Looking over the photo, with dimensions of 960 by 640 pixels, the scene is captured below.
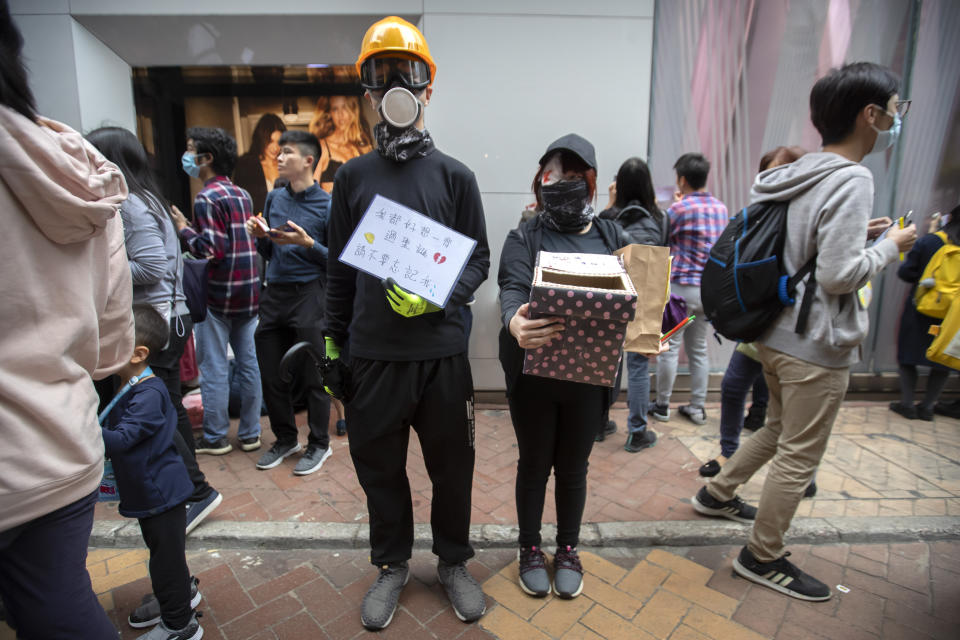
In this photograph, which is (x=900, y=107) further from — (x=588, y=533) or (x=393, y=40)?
(x=588, y=533)

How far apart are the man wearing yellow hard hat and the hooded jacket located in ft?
3.08

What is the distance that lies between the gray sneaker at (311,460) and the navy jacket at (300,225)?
1.22 metres

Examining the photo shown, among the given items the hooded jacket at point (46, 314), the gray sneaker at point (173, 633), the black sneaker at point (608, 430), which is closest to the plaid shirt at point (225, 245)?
the gray sneaker at point (173, 633)

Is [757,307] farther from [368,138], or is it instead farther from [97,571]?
[368,138]

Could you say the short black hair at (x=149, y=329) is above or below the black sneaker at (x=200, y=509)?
above

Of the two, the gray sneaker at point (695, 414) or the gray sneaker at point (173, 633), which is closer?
the gray sneaker at point (173, 633)

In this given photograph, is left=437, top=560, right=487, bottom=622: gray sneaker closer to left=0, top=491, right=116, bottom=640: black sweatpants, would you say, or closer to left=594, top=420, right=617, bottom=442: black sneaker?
left=0, top=491, right=116, bottom=640: black sweatpants

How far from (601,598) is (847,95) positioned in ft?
8.17

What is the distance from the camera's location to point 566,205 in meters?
2.21

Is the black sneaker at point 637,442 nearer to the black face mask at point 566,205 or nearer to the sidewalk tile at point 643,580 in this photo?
the sidewalk tile at point 643,580

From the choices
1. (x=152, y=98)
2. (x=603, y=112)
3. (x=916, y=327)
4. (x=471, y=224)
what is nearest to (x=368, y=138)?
(x=152, y=98)

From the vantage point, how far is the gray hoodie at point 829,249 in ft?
6.89

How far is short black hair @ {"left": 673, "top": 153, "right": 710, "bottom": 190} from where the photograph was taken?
423 centimetres

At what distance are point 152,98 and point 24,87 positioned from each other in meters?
5.07
